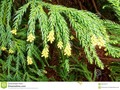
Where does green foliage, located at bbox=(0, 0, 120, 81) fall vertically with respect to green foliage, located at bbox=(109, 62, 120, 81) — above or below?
above

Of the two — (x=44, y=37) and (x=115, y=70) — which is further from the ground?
→ (x=44, y=37)

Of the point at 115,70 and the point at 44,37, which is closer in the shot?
the point at 44,37

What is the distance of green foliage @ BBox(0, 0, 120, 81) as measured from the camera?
1.71 m

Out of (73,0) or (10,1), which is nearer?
(10,1)

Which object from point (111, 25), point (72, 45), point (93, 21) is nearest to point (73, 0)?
point (72, 45)

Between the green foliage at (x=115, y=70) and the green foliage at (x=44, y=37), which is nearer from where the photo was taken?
the green foliage at (x=44, y=37)

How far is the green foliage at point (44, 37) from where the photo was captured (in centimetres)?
171

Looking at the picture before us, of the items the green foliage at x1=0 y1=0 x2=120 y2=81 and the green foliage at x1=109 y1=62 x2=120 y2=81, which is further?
the green foliage at x1=109 y1=62 x2=120 y2=81

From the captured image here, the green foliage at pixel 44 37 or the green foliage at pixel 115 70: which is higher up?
the green foliage at pixel 44 37

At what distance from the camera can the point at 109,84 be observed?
190cm

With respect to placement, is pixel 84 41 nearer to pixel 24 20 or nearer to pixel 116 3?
pixel 116 3

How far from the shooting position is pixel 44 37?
71.4 inches

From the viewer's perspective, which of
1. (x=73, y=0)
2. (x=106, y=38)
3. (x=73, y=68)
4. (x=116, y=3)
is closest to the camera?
(x=106, y=38)

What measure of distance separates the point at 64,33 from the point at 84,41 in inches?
5.7
